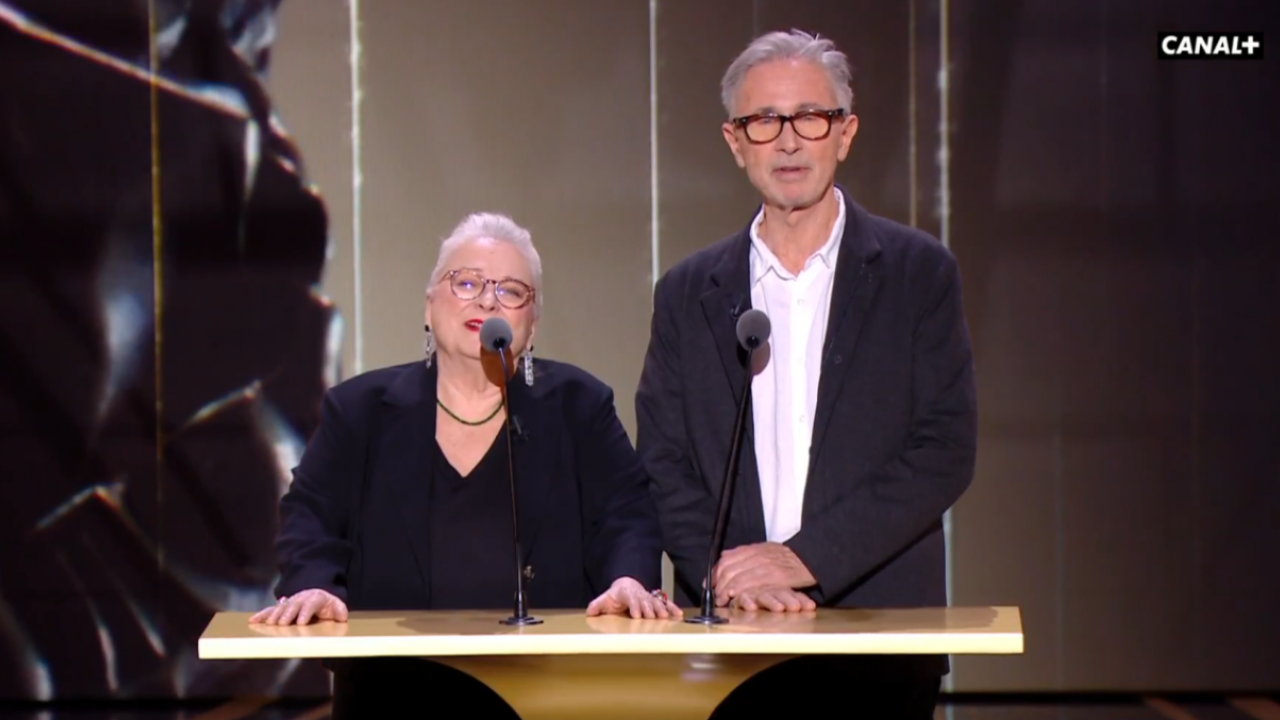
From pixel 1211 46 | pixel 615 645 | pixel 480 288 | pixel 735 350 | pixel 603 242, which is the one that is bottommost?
pixel 615 645

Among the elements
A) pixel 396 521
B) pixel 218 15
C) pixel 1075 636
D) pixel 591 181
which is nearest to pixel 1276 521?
pixel 1075 636

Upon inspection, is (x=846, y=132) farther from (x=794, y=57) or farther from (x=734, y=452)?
(x=734, y=452)

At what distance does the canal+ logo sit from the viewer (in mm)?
4711

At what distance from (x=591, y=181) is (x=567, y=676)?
2882mm

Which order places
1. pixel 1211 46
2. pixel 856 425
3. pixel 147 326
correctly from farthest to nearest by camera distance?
pixel 147 326 → pixel 1211 46 → pixel 856 425

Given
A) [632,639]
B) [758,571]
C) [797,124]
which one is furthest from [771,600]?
[797,124]

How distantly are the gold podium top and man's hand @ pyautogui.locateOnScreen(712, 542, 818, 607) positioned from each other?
213 millimetres

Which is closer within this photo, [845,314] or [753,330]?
[753,330]

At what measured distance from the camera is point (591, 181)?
15.6 feet

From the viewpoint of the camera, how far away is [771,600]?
216 centimetres

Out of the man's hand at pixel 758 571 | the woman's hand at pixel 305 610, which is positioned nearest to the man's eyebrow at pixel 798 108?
the man's hand at pixel 758 571

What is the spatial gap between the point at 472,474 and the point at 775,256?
0.62 m

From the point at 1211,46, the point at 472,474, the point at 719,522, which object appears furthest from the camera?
the point at 1211,46

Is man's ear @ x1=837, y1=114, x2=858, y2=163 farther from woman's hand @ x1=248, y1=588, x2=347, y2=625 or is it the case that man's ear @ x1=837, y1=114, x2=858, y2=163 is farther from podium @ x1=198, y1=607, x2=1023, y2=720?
woman's hand @ x1=248, y1=588, x2=347, y2=625
